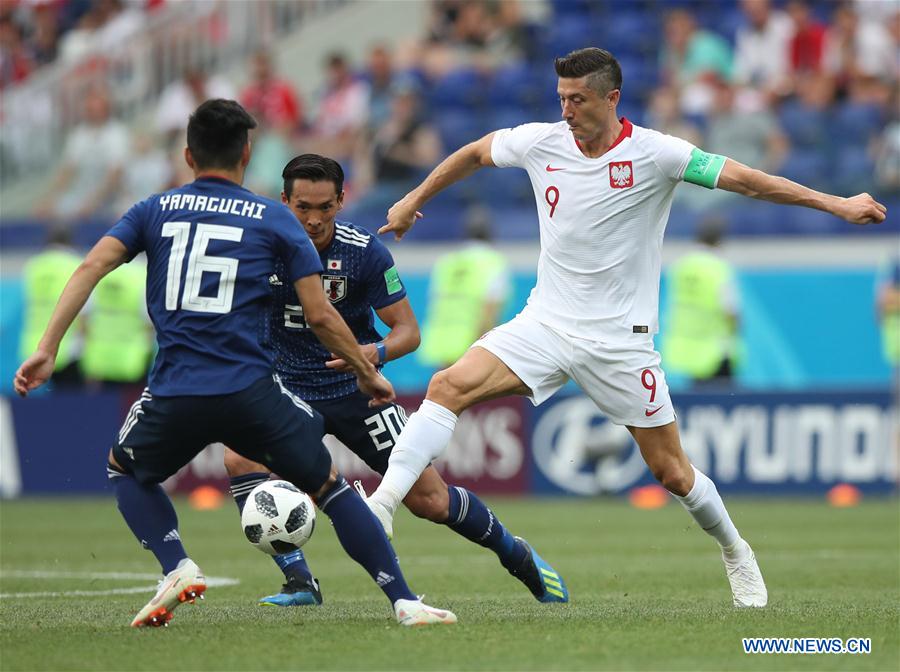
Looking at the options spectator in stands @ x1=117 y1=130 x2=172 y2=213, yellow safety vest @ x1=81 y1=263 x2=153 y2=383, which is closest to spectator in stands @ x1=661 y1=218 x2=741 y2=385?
yellow safety vest @ x1=81 y1=263 x2=153 y2=383

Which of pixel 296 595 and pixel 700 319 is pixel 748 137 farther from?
pixel 296 595

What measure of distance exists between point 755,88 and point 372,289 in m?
11.7

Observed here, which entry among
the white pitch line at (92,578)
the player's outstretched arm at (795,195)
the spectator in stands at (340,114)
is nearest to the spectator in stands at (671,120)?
the spectator in stands at (340,114)

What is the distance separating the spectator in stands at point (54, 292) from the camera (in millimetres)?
16438

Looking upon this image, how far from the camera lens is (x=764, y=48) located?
60.9ft

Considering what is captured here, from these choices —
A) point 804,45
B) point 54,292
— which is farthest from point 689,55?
point 54,292

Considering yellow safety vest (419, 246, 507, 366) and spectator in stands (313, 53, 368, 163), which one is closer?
yellow safety vest (419, 246, 507, 366)

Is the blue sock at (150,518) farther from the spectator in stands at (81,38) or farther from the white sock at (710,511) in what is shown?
the spectator in stands at (81,38)

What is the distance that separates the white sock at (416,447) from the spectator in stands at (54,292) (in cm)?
1004

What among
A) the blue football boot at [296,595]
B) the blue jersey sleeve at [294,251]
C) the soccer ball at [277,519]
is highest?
the blue jersey sleeve at [294,251]

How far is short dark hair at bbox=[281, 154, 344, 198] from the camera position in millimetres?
7211

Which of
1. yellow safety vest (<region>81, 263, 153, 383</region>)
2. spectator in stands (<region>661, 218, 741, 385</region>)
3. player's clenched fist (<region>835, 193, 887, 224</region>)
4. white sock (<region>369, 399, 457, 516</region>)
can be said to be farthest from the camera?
yellow safety vest (<region>81, 263, 153, 383</region>)

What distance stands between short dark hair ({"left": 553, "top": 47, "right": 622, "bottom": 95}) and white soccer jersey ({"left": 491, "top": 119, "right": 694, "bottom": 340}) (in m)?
0.26

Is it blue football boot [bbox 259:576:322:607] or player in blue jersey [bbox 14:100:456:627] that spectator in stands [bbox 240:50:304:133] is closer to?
blue football boot [bbox 259:576:322:607]
